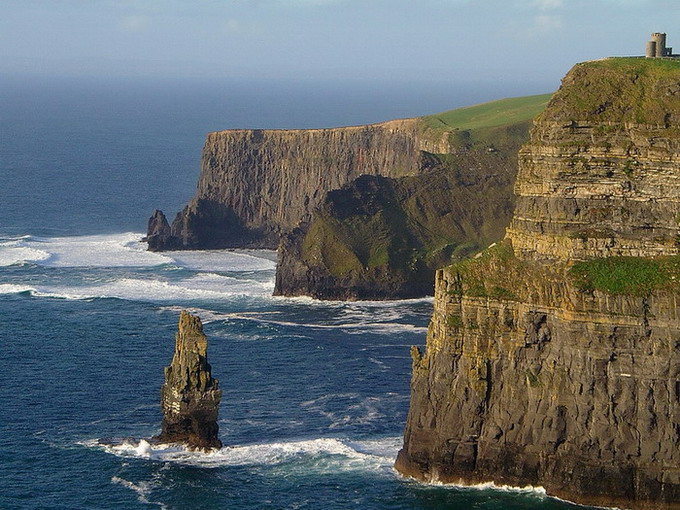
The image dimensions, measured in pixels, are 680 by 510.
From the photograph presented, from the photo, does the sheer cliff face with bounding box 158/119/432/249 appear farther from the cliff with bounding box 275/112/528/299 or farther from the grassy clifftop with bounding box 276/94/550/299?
the cliff with bounding box 275/112/528/299

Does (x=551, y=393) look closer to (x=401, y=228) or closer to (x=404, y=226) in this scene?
(x=401, y=228)

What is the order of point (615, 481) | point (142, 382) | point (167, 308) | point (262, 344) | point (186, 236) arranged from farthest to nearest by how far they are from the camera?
point (186, 236) < point (167, 308) < point (262, 344) < point (142, 382) < point (615, 481)

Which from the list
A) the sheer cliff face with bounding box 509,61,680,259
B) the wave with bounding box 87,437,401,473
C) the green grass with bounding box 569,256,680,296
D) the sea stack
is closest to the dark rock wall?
Result: the green grass with bounding box 569,256,680,296

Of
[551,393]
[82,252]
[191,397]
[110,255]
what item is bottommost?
[191,397]

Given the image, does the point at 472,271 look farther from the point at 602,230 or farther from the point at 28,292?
the point at 28,292

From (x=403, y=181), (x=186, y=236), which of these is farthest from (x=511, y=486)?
(x=186, y=236)

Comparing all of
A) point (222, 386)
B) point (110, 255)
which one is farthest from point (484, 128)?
point (222, 386)
